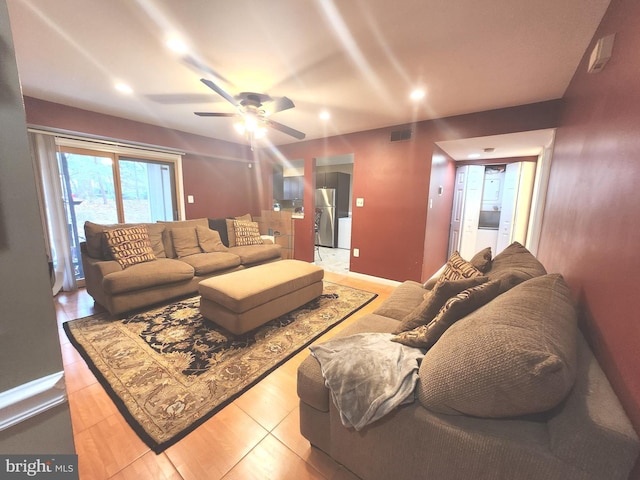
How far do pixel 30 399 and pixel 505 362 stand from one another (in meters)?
1.30

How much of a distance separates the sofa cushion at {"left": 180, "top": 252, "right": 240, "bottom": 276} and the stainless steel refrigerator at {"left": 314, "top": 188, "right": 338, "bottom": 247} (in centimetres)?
332

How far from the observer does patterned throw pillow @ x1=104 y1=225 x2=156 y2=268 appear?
2729 mm

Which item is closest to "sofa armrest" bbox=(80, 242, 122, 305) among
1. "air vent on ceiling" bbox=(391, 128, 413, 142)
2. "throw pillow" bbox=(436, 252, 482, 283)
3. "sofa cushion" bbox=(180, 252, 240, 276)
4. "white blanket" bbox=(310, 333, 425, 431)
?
"sofa cushion" bbox=(180, 252, 240, 276)

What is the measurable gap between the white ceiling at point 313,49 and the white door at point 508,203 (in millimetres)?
2209

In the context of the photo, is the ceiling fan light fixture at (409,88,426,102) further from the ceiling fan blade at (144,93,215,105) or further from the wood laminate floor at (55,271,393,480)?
the wood laminate floor at (55,271,393,480)

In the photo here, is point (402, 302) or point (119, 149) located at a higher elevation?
point (119, 149)

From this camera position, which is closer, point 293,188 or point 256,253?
point 256,253

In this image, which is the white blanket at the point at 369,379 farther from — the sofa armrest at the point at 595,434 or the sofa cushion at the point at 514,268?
the sofa cushion at the point at 514,268

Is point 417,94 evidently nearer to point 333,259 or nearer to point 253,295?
point 253,295

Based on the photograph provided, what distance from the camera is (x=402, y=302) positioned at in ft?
6.39

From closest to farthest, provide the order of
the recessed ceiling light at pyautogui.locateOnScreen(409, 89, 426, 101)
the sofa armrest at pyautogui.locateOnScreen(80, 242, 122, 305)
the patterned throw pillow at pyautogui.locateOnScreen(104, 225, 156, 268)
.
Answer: the recessed ceiling light at pyautogui.locateOnScreen(409, 89, 426, 101)
the sofa armrest at pyautogui.locateOnScreen(80, 242, 122, 305)
the patterned throw pillow at pyautogui.locateOnScreen(104, 225, 156, 268)

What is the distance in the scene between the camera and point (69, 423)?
2.49ft

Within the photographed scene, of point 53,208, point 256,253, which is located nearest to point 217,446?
point 256,253

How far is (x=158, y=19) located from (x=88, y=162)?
2920mm
